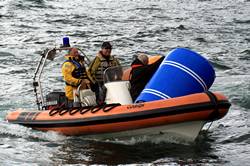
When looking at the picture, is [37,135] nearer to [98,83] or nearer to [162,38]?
[98,83]

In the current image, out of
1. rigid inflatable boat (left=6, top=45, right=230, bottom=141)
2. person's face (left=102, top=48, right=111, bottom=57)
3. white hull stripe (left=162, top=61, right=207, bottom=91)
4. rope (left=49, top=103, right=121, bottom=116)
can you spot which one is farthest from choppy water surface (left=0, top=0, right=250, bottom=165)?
person's face (left=102, top=48, right=111, bottom=57)

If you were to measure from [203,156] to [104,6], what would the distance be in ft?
65.7

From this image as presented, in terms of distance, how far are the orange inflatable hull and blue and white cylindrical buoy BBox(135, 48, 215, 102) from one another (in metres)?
0.34

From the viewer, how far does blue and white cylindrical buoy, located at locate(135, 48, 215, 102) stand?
9.88m

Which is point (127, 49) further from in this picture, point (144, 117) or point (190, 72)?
point (144, 117)

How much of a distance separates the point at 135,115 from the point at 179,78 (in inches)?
35.3

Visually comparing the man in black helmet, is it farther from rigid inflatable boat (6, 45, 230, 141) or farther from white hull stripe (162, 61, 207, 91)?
white hull stripe (162, 61, 207, 91)

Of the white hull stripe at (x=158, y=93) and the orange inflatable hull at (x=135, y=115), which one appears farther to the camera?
the white hull stripe at (x=158, y=93)

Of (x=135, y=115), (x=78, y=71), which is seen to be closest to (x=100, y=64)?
(x=78, y=71)

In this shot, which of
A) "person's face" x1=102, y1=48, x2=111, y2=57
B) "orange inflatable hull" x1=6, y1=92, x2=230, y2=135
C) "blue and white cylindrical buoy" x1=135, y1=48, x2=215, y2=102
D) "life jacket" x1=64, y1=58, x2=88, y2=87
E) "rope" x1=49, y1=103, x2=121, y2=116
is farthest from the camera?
"person's face" x1=102, y1=48, x2=111, y2=57

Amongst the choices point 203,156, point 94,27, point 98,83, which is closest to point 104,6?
point 94,27

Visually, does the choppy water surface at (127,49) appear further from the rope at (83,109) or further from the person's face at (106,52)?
the person's face at (106,52)

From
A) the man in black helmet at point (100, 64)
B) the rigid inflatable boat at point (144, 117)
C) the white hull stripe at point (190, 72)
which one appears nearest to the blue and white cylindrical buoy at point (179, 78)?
the white hull stripe at point (190, 72)

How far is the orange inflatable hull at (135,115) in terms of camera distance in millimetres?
9469
